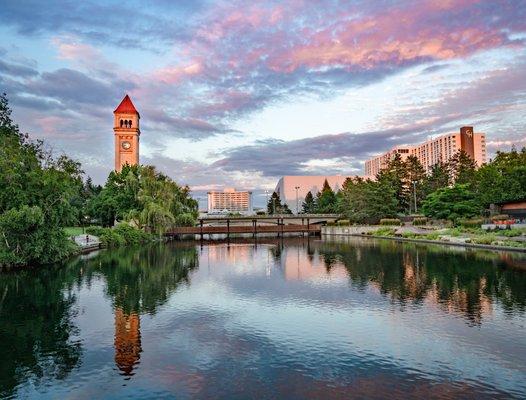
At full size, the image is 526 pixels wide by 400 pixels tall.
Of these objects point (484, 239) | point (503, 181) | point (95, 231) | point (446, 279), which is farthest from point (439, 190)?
point (95, 231)

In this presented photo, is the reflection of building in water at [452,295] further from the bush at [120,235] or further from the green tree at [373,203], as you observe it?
the green tree at [373,203]

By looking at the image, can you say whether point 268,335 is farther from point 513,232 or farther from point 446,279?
point 513,232

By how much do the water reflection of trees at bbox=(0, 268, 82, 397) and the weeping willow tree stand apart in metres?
34.2

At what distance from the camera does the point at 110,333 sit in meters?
15.6

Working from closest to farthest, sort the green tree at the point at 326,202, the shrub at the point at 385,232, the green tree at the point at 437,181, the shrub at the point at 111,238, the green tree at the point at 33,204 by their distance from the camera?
the green tree at the point at 33,204, the shrub at the point at 111,238, the shrub at the point at 385,232, the green tree at the point at 437,181, the green tree at the point at 326,202

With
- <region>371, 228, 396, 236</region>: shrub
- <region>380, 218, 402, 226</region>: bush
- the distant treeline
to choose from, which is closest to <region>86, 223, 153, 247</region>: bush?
<region>371, 228, 396, 236</region>: shrub

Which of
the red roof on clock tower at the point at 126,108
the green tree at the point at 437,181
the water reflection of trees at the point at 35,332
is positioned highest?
the red roof on clock tower at the point at 126,108

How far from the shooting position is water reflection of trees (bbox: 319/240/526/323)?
1945 centimetres

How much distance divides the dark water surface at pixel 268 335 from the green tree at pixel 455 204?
34.7 m

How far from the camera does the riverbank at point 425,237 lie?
39.3 metres

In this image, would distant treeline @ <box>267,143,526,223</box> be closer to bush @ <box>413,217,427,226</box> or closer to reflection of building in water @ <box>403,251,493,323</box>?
bush @ <box>413,217,427,226</box>

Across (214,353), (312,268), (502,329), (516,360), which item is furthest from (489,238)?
(214,353)

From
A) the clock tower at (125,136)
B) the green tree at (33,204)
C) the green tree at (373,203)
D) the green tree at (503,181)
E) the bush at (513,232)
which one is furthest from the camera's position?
the clock tower at (125,136)

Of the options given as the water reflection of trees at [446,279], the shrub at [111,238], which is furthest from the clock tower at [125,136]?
the water reflection of trees at [446,279]
